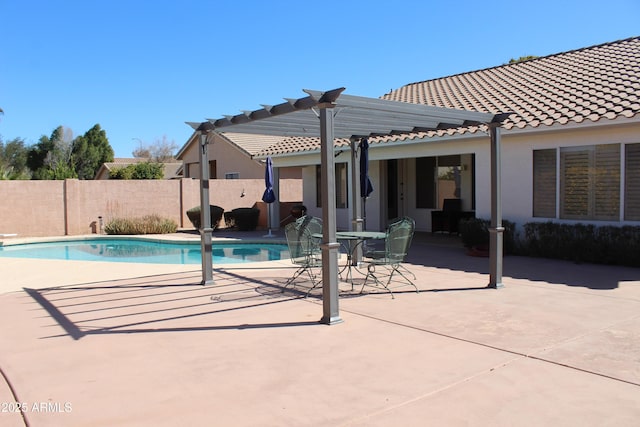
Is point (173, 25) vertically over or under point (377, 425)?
over

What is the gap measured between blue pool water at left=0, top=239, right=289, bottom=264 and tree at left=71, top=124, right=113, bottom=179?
138 ft

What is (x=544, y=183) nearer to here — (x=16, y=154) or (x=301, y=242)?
(x=301, y=242)

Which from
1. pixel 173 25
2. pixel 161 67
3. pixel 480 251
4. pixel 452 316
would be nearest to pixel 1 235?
pixel 173 25

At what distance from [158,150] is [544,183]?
228 ft

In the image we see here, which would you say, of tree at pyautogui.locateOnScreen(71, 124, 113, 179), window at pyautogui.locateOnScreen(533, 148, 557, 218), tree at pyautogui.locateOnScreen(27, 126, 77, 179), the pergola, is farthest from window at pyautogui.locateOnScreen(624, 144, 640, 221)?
tree at pyautogui.locateOnScreen(71, 124, 113, 179)

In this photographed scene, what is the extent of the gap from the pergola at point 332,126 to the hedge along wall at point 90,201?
1366cm

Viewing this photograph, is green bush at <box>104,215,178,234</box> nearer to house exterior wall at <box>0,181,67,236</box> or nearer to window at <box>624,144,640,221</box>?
house exterior wall at <box>0,181,67,236</box>

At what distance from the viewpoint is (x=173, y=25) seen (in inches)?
784

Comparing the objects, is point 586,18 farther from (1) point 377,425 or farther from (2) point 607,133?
(1) point 377,425

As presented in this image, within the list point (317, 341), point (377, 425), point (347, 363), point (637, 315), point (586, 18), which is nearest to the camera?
point (377, 425)

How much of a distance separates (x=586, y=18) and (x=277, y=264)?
1080 cm

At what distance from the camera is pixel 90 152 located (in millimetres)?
58562

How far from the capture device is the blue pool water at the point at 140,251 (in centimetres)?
1534

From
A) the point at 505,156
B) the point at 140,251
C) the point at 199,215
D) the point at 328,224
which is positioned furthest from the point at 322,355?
the point at 199,215
